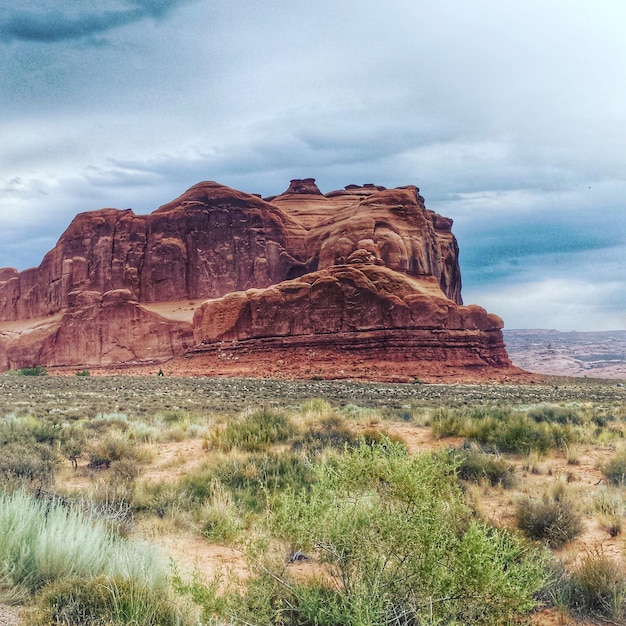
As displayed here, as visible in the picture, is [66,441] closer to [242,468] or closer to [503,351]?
[242,468]

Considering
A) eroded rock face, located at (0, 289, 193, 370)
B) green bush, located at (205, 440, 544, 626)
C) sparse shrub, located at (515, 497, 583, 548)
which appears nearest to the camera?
green bush, located at (205, 440, 544, 626)

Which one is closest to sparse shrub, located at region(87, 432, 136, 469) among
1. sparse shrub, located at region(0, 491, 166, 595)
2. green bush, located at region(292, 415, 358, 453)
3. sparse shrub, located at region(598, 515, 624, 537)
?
green bush, located at region(292, 415, 358, 453)

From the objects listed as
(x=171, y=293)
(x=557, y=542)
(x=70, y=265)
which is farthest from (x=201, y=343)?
(x=557, y=542)

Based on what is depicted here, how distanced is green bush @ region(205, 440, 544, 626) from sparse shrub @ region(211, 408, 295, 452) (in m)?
6.27

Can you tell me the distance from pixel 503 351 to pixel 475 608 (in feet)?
206

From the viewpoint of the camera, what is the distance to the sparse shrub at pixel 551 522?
19.9 feet

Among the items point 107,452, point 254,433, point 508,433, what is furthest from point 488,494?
point 107,452

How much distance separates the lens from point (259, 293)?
61.2m

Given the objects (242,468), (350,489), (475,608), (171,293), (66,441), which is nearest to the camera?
(475,608)

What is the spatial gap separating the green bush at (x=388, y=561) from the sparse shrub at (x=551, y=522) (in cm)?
252

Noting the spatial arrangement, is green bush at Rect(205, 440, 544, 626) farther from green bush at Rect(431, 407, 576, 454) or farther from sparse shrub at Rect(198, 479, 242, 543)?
green bush at Rect(431, 407, 576, 454)

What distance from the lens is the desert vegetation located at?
3473mm

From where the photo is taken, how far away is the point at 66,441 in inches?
421

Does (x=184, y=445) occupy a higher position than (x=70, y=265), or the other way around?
(x=70, y=265)
